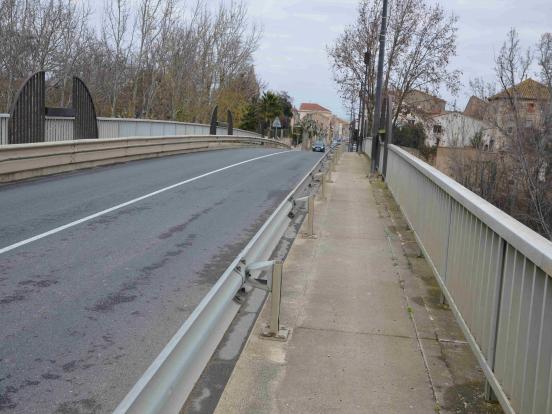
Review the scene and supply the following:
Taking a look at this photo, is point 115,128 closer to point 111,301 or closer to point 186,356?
point 111,301

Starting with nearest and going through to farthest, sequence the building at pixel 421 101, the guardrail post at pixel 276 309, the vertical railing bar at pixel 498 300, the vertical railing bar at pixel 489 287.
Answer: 1. the vertical railing bar at pixel 498 300
2. the vertical railing bar at pixel 489 287
3. the guardrail post at pixel 276 309
4. the building at pixel 421 101

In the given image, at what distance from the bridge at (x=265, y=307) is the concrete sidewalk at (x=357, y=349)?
2 cm

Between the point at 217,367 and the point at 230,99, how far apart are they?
58.5 meters

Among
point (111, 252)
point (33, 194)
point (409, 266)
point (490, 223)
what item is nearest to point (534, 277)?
point (490, 223)

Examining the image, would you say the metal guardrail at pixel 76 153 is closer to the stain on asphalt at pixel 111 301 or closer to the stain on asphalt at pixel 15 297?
the stain on asphalt at pixel 15 297

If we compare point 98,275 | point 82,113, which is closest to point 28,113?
point 82,113

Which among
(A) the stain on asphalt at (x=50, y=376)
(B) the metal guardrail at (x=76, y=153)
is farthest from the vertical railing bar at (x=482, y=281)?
(B) the metal guardrail at (x=76, y=153)

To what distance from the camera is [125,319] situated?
5484mm

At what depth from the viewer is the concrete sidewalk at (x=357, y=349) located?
4086 millimetres

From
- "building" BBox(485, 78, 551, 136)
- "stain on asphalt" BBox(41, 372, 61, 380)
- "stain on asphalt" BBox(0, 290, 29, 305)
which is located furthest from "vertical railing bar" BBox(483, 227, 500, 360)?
"building" BBox(485, 78, 551, 136)

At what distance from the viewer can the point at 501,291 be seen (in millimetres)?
3814

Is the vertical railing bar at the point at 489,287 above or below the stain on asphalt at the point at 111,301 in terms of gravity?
above

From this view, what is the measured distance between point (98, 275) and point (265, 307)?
189 centimetres

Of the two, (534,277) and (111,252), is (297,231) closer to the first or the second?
(111,252)
